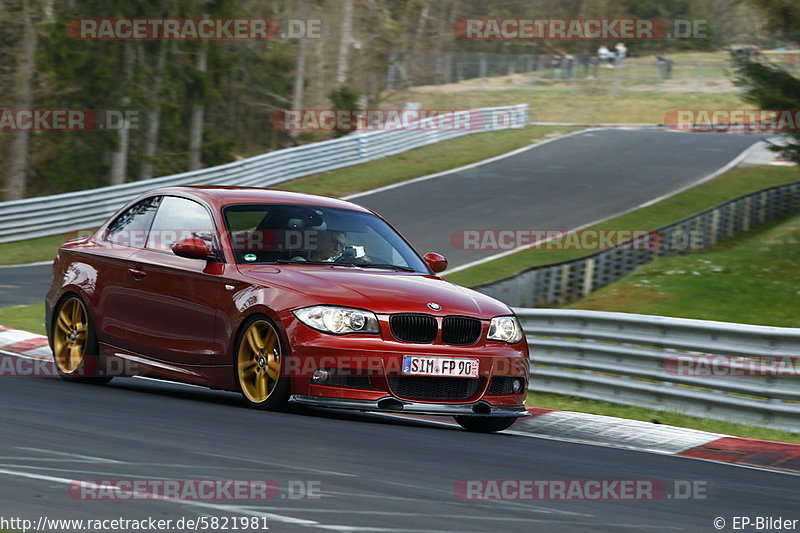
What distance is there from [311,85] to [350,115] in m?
16.9

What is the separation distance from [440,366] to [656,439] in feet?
5.36

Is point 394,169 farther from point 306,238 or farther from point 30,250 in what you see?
point 306,238

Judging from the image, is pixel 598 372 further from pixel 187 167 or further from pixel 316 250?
pixel 187 167

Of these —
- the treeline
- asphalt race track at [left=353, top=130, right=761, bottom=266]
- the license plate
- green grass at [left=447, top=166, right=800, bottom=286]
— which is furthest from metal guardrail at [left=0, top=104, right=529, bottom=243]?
the license plate

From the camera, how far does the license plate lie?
8.30m

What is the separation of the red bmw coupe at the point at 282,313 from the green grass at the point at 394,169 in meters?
14.4

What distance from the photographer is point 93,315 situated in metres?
10.1

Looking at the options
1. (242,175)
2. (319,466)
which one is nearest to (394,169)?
(242,175)

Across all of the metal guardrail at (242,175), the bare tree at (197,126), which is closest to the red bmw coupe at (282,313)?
the metal guardrail at (242,175)

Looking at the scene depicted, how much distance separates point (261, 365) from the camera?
8.54 meters

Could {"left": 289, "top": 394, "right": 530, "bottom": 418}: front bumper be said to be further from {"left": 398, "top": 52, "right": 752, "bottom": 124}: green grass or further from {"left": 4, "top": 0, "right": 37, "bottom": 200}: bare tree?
{"left": 398, "top": 52, "right": 752, "bottom": 124}: green grass

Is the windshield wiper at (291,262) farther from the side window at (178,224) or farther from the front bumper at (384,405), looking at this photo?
the front bumper at (384,405)

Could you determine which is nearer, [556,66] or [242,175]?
[242,175]

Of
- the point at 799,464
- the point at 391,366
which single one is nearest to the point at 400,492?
the point at 391,366
